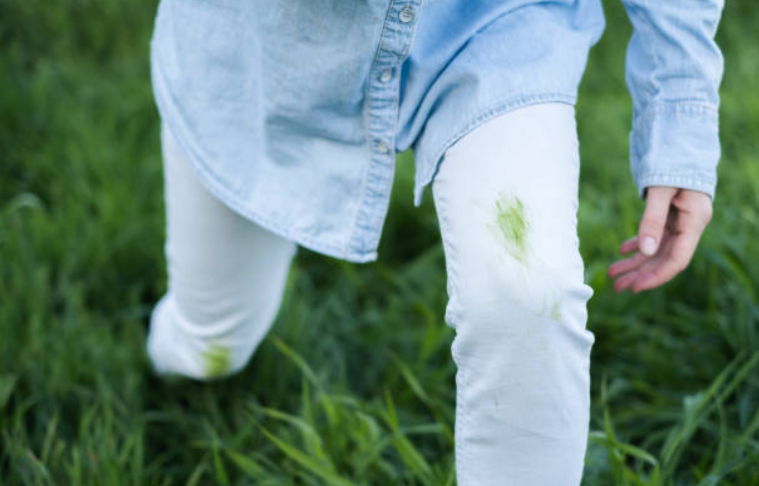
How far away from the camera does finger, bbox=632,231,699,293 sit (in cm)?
100

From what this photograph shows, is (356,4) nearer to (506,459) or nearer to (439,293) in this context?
(506,459)

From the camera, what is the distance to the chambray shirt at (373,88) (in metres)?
0.96

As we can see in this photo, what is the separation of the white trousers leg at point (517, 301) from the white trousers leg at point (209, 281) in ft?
1.55

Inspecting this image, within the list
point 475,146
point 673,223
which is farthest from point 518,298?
point 673,223

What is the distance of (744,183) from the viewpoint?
195 cm

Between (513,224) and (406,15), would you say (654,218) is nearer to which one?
(513,224)

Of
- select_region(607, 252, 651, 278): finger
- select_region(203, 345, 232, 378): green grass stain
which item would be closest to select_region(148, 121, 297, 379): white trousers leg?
select_region(203, 345, 232, 378): green grass stain

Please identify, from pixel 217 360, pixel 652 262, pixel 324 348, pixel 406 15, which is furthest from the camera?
pixel 324 348

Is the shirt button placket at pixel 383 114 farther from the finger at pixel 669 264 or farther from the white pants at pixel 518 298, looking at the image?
the finger at pixel 669 264

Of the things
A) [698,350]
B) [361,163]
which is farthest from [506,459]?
[698,350]

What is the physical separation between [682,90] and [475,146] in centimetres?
28

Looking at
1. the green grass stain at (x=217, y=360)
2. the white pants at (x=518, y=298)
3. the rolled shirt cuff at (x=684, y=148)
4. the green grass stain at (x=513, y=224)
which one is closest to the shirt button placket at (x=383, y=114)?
the white pants at (x=518, y=298)

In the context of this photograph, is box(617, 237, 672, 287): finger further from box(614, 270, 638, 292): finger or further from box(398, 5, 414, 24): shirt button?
box(398, 5, 414, 24): shirt button

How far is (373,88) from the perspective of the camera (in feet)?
3.32
